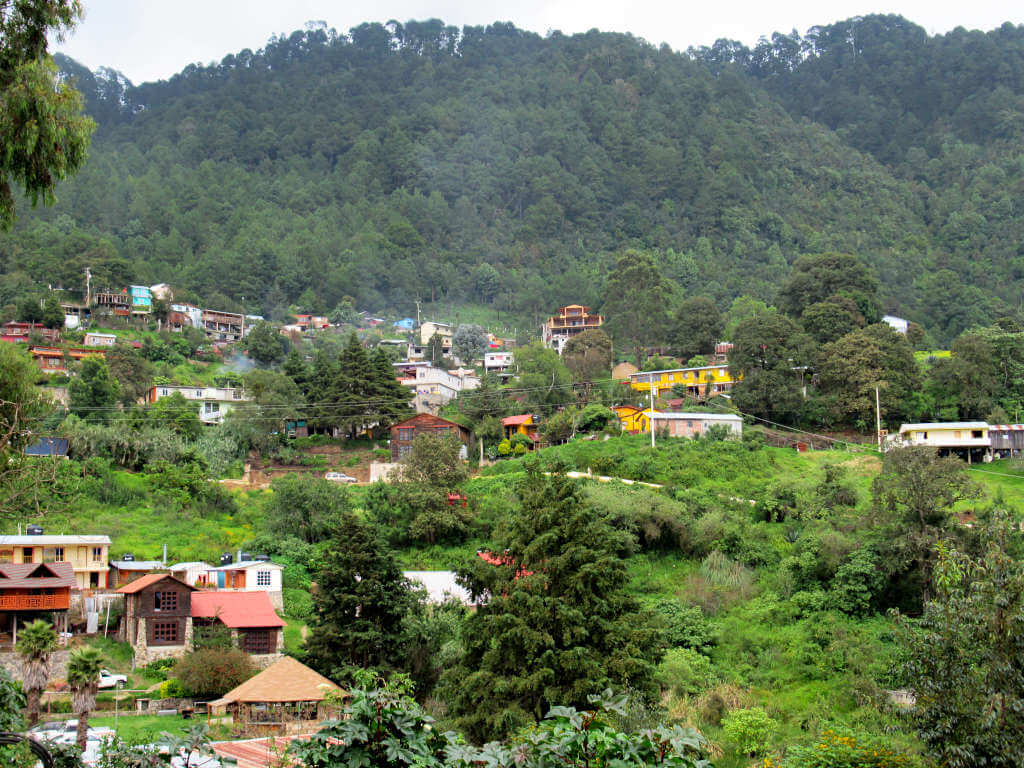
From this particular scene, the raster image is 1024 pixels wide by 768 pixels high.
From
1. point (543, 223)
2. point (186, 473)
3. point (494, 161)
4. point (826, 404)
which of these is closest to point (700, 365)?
point (826, 404)

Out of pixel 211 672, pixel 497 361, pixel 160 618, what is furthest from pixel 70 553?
pixel 497 361

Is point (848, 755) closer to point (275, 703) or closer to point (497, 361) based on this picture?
point (275, 703)

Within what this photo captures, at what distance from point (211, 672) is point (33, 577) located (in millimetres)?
6354

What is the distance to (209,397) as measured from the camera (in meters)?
48.4

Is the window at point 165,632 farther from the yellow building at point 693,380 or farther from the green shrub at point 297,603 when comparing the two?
the yellow building at point 693,380

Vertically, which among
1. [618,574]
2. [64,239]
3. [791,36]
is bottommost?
[618,574]

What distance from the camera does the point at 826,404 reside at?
3828 centimetres

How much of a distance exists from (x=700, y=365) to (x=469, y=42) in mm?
102385

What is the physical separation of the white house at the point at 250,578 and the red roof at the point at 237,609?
1192mm

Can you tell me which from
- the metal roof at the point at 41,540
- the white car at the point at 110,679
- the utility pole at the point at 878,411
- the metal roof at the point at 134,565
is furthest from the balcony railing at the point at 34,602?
the utility pole at the point at 878,411

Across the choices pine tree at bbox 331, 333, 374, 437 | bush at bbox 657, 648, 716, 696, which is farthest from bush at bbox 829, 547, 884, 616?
pine tree at bbox 331, 333, 374, 437

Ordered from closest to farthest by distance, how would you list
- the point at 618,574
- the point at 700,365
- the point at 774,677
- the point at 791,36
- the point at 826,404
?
the point at 618,574 → the point at 774,677 → the point at 826,404 → the point at 700,365 → the point at 791,36

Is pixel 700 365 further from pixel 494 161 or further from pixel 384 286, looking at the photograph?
pixel 494 161

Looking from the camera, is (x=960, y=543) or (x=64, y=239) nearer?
(x=960, y=543)
